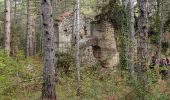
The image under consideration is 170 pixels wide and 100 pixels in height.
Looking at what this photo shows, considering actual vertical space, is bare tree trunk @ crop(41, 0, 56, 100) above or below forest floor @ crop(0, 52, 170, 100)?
above

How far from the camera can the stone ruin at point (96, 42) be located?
24.0 meters

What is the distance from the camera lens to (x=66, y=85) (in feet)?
58.5

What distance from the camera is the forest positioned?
1165cm

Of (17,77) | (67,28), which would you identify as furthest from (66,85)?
(67,28)

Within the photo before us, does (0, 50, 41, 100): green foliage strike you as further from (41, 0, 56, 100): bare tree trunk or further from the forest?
(41, 0, 56, 100): bare tree trunk

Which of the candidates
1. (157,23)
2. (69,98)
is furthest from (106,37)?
(69,98)

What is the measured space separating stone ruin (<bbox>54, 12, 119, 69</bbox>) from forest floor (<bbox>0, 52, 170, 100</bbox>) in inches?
91.8

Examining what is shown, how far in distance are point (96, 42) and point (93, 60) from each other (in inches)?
62.1

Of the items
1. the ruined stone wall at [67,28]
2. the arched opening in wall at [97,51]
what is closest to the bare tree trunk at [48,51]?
the arched opening in wall at [97,51]

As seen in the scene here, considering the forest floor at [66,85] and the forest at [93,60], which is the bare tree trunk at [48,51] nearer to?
the forest at [93,60]

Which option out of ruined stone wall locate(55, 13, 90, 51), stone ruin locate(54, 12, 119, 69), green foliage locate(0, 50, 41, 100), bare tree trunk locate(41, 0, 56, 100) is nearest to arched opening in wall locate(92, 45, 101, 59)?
stone ruin locate(54, 12, 119, 69)

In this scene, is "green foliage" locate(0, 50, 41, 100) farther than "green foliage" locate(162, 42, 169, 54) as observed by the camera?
No

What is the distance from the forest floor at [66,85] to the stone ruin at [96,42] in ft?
7.65

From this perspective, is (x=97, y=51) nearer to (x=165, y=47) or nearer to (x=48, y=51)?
(x=165, y=47)
